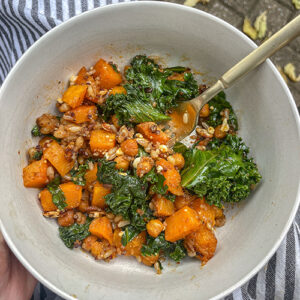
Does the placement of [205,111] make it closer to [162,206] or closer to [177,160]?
[177,160]

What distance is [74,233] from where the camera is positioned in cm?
306

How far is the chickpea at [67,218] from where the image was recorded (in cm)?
308

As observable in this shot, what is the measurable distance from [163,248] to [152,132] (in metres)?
1.05

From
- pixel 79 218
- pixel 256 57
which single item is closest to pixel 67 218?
pixel 79 218

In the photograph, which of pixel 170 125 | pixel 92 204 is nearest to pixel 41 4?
pixel 170 125

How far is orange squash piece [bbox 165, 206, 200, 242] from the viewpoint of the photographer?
2862 millimetres

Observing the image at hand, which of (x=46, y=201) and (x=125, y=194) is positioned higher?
(x=125, y=194)

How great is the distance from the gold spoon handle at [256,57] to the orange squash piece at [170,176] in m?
0.64

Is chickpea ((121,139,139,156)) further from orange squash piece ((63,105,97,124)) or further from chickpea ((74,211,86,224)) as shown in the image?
chickpea ((74,211,86,224))

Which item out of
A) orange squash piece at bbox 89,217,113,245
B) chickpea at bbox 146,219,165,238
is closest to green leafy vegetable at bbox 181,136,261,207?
chickpea at bbox 146,219,165,238

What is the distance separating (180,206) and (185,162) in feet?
1.35

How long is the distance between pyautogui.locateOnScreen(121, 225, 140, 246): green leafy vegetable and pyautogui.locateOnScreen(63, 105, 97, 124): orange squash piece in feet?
3.49

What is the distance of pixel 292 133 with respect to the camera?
2.85m

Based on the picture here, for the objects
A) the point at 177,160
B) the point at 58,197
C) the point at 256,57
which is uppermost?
the point at 256,57
